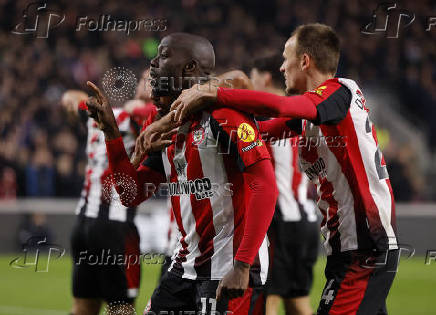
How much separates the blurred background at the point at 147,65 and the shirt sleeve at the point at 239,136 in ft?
28.9

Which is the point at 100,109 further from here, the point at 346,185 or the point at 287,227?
the point at 287,227

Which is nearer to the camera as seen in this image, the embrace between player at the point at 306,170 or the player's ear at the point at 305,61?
the embrace between player at the point at 306,170

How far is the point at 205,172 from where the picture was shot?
13.2 feet

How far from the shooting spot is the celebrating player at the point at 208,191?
3.73 metres

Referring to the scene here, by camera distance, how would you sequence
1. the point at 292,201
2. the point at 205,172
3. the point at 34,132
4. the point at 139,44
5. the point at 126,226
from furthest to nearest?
the point at 139,44 → the point at 34,132 → the point at 292,201 → the point at 126,226 → the point at 205,172

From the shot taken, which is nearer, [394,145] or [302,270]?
[302,270]

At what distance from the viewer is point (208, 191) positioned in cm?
401

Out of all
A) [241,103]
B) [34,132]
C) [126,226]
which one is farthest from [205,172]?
[34,132]

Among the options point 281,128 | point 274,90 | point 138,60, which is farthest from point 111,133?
point 138,60

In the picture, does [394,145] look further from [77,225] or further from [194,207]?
[194,207]

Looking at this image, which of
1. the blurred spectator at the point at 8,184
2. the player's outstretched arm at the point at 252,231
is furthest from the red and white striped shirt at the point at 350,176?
the blurred spectator at the point at 8,184

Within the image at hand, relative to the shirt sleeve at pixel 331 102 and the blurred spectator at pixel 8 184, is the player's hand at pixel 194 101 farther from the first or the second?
the blurred spectator at pixel 8 184

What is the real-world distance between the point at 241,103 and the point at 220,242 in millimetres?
752

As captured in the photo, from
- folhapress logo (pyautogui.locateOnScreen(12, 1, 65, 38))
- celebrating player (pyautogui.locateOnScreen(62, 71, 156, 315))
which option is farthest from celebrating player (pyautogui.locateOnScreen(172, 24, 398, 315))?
folhapress logo (pyautogui.locateOnScreen(12, 1, 65, 38))
